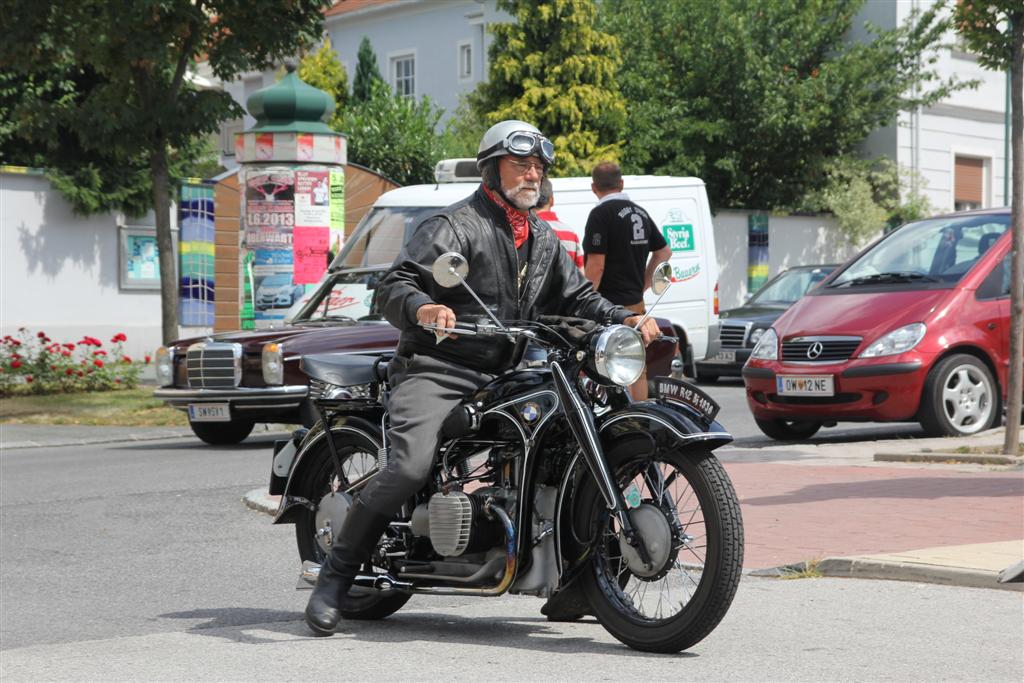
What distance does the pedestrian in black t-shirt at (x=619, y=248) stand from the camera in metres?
11.1

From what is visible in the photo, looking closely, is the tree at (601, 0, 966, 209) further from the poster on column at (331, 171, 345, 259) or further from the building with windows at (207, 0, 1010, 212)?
the poster on column at (331, 171, 345, 259)

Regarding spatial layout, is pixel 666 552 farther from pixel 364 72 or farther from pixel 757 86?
pixel 364 72

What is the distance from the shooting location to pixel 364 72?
1694 inches

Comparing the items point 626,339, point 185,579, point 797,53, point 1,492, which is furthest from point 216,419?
point 797,53

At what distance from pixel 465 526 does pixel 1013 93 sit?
23.9ft

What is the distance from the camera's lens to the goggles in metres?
5.88

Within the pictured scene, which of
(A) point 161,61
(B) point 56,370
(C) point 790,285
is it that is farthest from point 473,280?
(C) point 790,285

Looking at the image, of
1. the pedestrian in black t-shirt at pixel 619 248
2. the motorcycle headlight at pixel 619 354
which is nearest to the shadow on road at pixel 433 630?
the motorcycle headlight at pixel 619 354

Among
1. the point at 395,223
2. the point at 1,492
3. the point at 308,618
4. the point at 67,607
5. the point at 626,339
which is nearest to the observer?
the point at 626,339

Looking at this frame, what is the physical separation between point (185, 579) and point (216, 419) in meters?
6.07

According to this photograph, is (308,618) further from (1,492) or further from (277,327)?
(277,327)

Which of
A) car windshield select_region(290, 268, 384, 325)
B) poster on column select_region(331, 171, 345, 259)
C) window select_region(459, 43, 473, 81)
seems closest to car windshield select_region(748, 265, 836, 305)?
poster on column select_region(331, 171, 345, 259)

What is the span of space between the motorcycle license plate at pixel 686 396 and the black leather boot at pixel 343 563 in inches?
44.4

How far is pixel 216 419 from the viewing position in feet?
45.6
